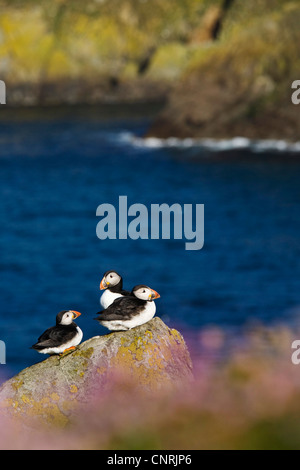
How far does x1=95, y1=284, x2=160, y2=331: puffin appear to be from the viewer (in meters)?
12.5

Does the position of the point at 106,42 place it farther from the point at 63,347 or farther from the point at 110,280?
the point at 63,347

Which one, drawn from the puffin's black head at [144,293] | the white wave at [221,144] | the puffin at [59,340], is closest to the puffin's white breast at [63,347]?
the puffin at [59,340]

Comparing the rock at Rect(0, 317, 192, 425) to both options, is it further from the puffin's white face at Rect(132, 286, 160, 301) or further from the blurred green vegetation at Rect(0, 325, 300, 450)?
the puffin's white face at Rect(132, 286, 160, 301)

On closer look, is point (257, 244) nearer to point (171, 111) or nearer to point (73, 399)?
point (73, 399)

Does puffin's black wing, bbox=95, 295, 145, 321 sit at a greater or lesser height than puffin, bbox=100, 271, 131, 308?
lesser

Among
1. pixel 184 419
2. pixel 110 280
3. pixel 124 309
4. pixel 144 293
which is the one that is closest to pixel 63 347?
pixel 124 309

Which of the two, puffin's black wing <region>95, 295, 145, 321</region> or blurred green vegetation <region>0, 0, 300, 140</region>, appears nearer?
puffin's black wing <region>95, 295, 145, 321</region>

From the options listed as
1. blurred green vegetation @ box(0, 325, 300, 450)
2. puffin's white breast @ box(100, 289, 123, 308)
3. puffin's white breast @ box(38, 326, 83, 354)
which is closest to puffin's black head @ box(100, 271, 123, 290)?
puffin's white breast @ box(100, 289, 123, 308)

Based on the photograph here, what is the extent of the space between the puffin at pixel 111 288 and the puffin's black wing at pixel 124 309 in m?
1.08

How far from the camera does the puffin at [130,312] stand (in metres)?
12.5

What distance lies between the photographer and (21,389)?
496 inches

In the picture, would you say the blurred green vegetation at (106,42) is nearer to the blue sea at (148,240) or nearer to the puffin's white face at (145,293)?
the blue sea at (148,240)

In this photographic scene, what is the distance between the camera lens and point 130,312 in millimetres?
12492

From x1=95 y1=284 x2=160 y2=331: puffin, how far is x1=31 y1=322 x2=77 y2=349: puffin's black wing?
44 centimetres
